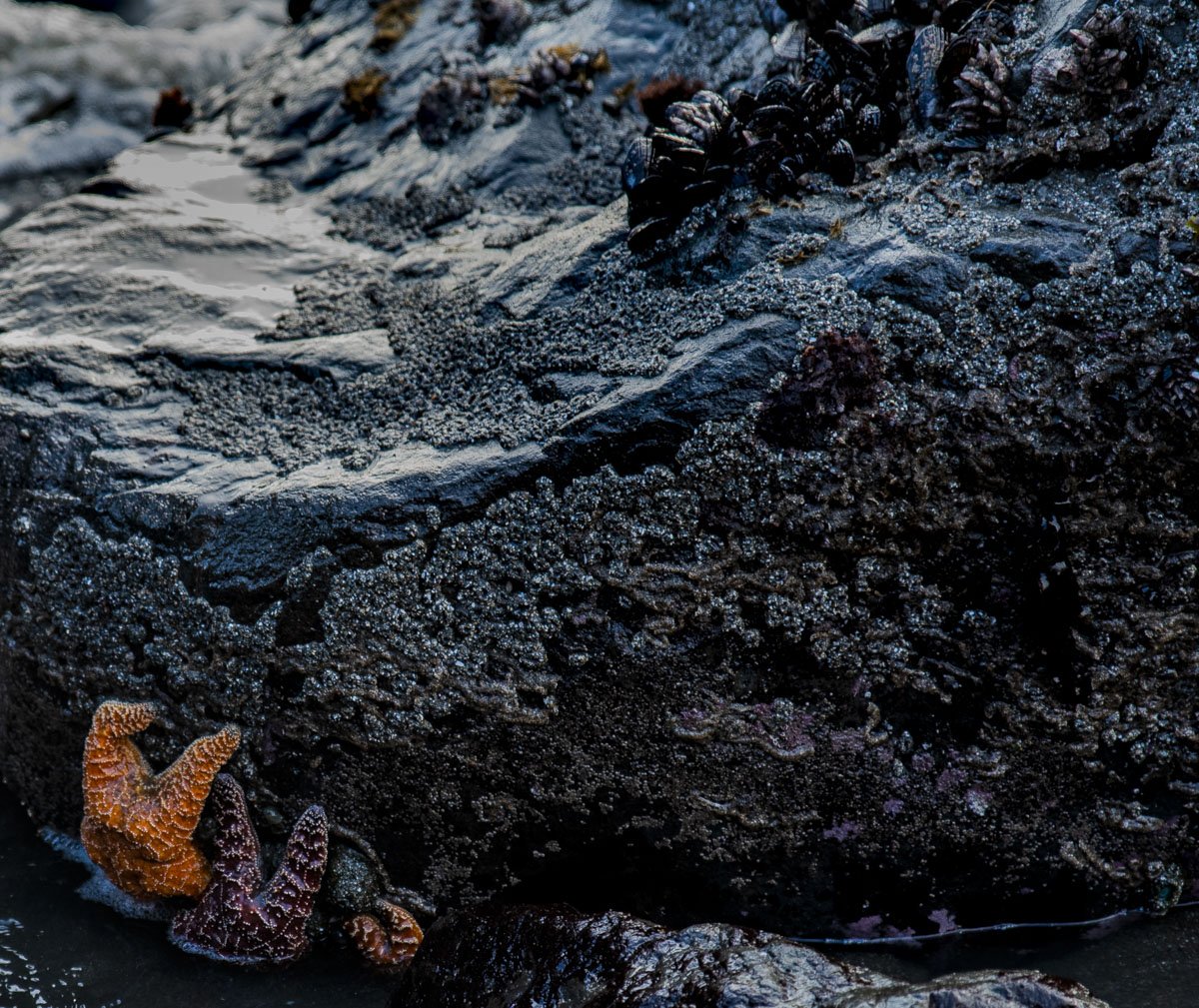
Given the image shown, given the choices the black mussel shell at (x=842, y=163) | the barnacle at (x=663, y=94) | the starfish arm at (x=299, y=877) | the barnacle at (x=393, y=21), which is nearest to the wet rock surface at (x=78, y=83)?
the barnacle at (x=393, y=21)

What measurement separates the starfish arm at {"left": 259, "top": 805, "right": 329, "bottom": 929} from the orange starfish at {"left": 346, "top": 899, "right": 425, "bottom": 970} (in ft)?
0.59

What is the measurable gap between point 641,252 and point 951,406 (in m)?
1.20

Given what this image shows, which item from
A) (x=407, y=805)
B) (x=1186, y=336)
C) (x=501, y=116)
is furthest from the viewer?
(x=501, y=116)

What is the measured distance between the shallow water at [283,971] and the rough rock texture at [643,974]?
47cm

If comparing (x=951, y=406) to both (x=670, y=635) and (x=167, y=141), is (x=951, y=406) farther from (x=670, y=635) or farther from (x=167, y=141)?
(x=167, y=141)

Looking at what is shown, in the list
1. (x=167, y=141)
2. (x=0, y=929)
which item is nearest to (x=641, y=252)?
(x=0, y=929)

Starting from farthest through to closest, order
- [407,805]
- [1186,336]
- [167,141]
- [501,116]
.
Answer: [167,141], [501,116], [407,805], [1186,336]

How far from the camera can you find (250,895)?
134 inches

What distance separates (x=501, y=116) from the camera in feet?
17.3

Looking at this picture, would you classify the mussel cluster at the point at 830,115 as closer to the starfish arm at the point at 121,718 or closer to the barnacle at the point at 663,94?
the barnacle at the point at 663,94

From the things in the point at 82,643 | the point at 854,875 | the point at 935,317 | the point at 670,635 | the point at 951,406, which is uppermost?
the point at 935,317

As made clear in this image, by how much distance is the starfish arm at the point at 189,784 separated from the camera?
3.41 metres

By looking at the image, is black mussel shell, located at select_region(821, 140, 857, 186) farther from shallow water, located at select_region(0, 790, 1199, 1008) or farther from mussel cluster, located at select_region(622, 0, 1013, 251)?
shallow water, located at select_region(0, 790, 1199, 1008)

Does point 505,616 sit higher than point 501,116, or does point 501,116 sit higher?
point 501,116
